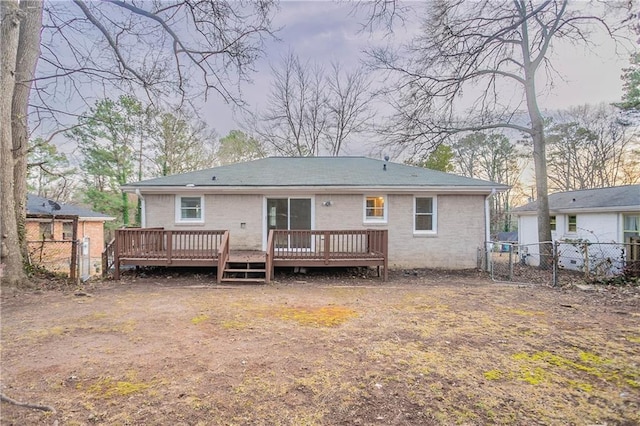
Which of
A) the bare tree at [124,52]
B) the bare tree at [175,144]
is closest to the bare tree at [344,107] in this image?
the bare tree at [175,144]

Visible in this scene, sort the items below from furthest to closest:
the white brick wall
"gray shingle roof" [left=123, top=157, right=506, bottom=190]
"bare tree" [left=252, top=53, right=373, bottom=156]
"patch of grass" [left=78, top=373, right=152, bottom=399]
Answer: "bare tree" [left=252, top=53, right=373, bottom=156] < the white brick wall < "gray shingle roof" [left=123, top=157, right=506, bottom=190] < "patch of grass" [left=78, top=373, right=152, bottom=399]

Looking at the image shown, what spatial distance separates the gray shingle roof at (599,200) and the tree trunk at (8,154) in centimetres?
1924

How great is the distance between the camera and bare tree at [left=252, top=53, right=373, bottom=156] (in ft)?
77.8

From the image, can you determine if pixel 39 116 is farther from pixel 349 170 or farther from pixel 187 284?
pixel 349 170

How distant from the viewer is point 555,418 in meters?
2.46

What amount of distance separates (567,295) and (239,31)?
35.9 ft

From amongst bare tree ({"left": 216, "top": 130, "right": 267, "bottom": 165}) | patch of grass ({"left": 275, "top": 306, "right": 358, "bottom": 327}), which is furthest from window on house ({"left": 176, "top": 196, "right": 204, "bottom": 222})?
bare tree ({"left": 216, "top": 130, "right": 267, "bottom": 165})

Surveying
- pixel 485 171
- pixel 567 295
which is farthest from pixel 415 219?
pixel 485 171

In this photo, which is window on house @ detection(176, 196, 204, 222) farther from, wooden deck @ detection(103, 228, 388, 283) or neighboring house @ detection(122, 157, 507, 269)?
wooden deck @ detection(103, 228, 388, 283)

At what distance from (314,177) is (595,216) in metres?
12.7

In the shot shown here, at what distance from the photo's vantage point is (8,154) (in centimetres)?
705

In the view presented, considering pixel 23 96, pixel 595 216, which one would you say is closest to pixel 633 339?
pixel 595 216

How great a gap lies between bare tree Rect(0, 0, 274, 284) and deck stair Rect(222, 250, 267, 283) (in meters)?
4.90

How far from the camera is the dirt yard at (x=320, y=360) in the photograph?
2.54m
